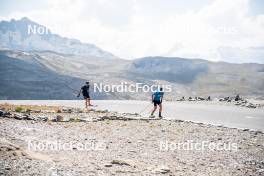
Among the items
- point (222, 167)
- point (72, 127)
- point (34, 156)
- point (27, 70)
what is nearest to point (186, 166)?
point (222, 167)

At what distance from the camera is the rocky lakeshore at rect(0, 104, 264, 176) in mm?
10875

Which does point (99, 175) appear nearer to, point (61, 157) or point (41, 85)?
point (61, 157)

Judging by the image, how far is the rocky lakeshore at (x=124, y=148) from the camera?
10.9m

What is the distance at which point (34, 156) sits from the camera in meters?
11.3

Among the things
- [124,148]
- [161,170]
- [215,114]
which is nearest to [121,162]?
[161,170]

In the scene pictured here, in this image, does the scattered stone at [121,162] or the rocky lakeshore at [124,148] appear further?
the scattered stone at [121,162]

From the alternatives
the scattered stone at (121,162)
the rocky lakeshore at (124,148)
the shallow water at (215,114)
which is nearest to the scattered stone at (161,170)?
the rocky lakeshore at (124,148)

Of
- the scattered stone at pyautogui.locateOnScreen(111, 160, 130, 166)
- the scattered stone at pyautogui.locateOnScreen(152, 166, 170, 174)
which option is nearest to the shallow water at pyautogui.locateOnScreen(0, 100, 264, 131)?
the scattered stone at pyautogui.locateOnScreen(152, 166, 170, 174)

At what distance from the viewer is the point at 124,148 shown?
1421 cm

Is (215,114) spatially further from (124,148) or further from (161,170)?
Result: (161,170)

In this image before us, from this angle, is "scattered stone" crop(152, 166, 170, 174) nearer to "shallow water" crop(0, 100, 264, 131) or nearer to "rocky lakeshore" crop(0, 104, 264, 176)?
"rocky lakeshore" crop(0, 104, 264, 176)

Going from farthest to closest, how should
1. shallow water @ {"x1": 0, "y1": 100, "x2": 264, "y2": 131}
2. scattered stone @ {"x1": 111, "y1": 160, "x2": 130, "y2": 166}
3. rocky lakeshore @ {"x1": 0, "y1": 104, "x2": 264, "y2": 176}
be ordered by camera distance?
1. shallow water @ {"x1": 0, "y1": 100, "x2": 264, "y2": 131}
2. scattered stone @ {"x1": 111, "y1": 160, "x2": 130, "y2": 166}
3. rocky lakeshore @ {"x1": 0, "y1": 104, "x2": 264, "y2": 176}

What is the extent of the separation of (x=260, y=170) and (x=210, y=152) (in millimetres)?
2518

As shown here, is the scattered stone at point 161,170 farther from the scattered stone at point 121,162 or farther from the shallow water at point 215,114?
the shallow water at point 215,114
